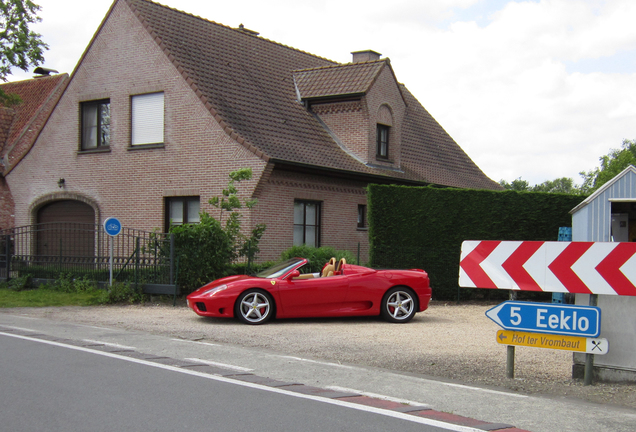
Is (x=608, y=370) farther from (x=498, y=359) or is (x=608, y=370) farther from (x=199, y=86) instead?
(x=199, y=86)

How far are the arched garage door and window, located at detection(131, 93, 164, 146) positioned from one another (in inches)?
125

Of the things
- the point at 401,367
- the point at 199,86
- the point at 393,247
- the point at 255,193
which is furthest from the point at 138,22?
the point at 401,367

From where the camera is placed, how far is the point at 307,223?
19688 mm

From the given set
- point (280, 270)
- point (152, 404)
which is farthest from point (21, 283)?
point (152, 404)

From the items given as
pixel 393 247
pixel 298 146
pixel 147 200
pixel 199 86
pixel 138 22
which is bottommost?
pixel 393 247

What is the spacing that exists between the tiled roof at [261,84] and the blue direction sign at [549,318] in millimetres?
10711

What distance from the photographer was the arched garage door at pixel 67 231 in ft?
68.4

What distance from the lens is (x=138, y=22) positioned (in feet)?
65.1

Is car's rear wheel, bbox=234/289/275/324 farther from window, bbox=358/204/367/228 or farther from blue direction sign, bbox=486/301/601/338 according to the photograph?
window, bbox=358/204/367/228

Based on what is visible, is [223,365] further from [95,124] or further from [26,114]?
[26,114]

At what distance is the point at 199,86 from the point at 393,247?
284 inches

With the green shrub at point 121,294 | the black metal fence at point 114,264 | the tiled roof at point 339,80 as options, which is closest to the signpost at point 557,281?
the black metal fence at point 114,264

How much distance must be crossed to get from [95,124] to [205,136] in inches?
196

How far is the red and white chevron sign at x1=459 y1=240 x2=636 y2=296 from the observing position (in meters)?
6.89
